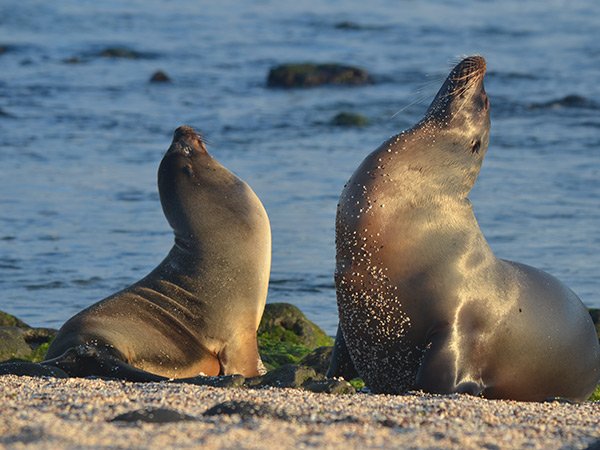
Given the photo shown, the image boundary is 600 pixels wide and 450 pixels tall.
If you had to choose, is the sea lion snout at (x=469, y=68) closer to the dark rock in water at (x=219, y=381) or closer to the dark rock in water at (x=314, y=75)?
the dark rock in water at (x=219, y=381)

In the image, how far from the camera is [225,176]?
952cm

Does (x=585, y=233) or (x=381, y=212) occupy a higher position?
(x=381, y=212)

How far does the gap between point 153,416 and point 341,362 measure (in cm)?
256

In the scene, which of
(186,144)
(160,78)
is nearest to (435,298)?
(186,144)

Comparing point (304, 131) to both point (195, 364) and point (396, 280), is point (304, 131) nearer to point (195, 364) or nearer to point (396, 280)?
point (195, 364)

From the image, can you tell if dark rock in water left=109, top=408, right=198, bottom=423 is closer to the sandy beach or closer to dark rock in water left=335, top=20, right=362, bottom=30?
the sandy beach

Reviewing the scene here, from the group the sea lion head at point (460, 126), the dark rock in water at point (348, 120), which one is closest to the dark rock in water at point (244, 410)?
the sea lion head at point (460, 126)

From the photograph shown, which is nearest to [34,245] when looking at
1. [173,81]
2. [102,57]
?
[173,81]

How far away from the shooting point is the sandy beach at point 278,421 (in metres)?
4.96

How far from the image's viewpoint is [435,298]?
725 cm

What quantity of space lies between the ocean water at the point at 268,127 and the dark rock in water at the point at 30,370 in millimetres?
2780

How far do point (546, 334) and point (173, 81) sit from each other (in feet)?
65.9

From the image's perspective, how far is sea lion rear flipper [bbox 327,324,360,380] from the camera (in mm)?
7738

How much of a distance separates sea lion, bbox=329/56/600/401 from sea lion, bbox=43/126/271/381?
4.16ft
